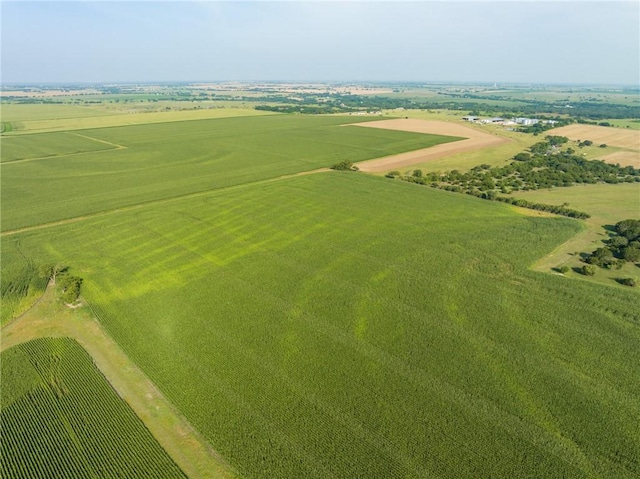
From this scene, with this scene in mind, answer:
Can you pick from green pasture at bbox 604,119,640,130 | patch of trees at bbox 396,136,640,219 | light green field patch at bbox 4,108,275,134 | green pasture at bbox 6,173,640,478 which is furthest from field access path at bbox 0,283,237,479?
green pasture at bbox 604,119,640,130

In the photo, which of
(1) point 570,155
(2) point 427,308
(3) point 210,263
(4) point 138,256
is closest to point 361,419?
(2) point 427,308

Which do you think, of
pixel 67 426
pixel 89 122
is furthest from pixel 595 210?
pixel 89 122

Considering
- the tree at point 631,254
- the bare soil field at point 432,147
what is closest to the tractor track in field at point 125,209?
the bare soil field at point 432,147

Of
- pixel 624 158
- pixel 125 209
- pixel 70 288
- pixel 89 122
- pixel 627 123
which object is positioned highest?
pixel 627 123

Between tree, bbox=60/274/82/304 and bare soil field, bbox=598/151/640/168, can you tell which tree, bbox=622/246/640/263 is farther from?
bare soil field, bbox=598/151/640/168

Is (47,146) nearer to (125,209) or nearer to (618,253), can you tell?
(125,209)

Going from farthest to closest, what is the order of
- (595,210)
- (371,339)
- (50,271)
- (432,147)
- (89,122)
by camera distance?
(89,122)
(432,147)
(595,210)
(50,271)
(371,339)
